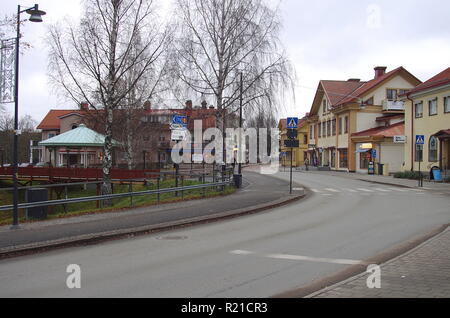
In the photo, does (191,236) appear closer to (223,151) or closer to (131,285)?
(131,285)

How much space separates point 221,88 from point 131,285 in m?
17.1

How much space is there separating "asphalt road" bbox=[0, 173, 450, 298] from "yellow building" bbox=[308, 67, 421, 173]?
29.9m

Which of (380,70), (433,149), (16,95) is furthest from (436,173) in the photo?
(16,95)

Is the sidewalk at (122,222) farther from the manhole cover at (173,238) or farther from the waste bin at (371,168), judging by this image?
the waste bin at (371,168)

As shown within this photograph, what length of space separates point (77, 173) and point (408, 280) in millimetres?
31159

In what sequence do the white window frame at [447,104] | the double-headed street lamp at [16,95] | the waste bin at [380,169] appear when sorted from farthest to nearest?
the waste bin at [380,169]
the white window frame at [447,104]
the double-headed street lamp at [16,95]

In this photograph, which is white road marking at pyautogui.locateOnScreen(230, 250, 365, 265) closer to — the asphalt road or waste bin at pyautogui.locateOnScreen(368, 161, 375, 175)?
the asphalt road

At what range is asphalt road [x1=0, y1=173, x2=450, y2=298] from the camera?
6.16 m

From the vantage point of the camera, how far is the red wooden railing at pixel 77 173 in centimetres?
3142

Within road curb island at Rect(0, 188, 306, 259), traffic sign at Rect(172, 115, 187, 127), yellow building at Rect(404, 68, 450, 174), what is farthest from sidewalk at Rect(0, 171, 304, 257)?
yellow building at Rect(404, 68, 450, 174)

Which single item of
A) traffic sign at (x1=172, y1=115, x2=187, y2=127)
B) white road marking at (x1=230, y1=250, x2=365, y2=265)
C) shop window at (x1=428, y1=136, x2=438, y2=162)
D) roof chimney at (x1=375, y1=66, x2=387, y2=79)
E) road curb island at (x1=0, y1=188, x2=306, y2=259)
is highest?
roof chimney at (x1=375, y1=66, x2=387, y2=79)

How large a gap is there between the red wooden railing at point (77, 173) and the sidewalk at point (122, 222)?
14183mm

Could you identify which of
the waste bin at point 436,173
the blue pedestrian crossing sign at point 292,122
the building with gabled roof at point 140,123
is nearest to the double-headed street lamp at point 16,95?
the building with gabled roof at point 140,123

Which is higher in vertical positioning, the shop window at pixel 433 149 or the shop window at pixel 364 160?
the shop window at pixel 433 149
